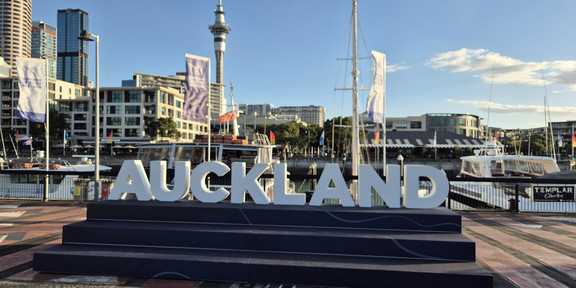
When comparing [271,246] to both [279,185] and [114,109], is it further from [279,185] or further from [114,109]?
[114,109]

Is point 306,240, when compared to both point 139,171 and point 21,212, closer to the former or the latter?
point 139,171

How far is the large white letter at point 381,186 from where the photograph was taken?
766cm

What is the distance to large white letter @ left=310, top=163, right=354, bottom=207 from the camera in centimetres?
774

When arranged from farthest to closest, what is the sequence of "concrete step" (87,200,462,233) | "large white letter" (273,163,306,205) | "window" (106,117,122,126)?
"window" (106,117,122,126) < "large white letter" (273,163,306,205) < "concrete step" (87,200,462,233)

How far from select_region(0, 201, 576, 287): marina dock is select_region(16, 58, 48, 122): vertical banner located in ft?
15.3

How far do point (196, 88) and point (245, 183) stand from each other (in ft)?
35.9

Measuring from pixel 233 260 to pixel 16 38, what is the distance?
247124mm

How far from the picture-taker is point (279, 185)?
7.98 m

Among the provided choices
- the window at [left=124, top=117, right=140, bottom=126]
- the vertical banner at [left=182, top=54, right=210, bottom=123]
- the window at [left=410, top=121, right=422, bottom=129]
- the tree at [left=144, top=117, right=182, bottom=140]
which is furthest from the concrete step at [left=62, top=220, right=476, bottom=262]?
the window at [left=410, top=121, right=422, bottom=129]

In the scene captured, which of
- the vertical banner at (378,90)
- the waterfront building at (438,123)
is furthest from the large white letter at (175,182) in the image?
the waterfront building at (438,123)

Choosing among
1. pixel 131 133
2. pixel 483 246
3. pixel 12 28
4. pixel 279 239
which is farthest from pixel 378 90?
pixel 12 28

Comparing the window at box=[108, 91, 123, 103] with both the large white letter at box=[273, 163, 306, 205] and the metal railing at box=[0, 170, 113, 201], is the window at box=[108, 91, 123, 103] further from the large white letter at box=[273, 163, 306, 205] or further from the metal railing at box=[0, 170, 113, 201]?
the large white letter at box=[273, 163, 306, 205]

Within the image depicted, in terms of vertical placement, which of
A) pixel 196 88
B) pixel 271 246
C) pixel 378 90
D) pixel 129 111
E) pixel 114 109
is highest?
pixel 114 109

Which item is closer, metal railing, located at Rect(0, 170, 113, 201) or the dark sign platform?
the dark sign platform
